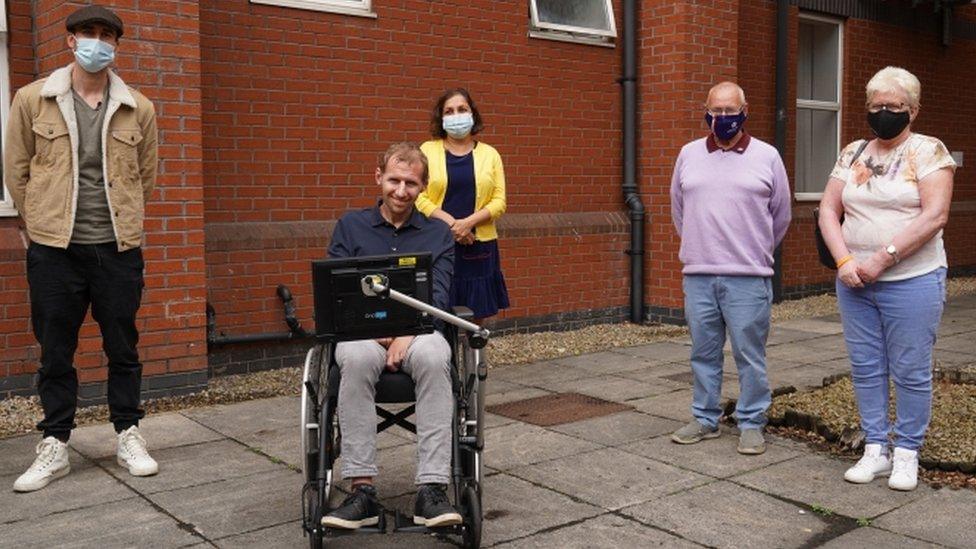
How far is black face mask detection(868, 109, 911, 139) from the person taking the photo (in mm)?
4490

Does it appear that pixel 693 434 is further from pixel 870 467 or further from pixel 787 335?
pixel 787 335

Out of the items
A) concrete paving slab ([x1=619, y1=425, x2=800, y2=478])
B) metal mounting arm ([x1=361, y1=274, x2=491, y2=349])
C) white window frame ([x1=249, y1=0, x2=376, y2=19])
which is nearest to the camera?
metal mounting arm ([x1=361, y1=274, x2=491, y2=349])

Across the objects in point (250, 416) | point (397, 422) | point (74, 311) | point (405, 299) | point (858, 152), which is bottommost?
point (250, 416)

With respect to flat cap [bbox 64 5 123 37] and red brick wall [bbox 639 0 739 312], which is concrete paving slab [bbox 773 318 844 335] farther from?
flat cap [bbox 64 5 123 37]

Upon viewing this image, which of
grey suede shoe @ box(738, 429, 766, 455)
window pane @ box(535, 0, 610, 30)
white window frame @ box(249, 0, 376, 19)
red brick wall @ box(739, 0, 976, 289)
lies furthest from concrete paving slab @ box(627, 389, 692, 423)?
red brick wall @ box(739, 0, 976, 289)

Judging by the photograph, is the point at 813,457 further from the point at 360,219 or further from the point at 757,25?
the point at 757,25

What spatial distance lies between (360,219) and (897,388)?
255 cm

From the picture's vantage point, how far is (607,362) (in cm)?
774

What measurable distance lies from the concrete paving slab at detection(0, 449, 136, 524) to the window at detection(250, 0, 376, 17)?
3643mm

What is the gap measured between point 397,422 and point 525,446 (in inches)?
52.9

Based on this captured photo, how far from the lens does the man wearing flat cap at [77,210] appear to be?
4.59 metres

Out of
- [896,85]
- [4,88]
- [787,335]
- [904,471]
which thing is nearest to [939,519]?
[904,471]

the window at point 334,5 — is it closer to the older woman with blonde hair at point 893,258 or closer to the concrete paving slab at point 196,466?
the concrete paving slab at point 196,466

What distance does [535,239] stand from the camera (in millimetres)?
8820
